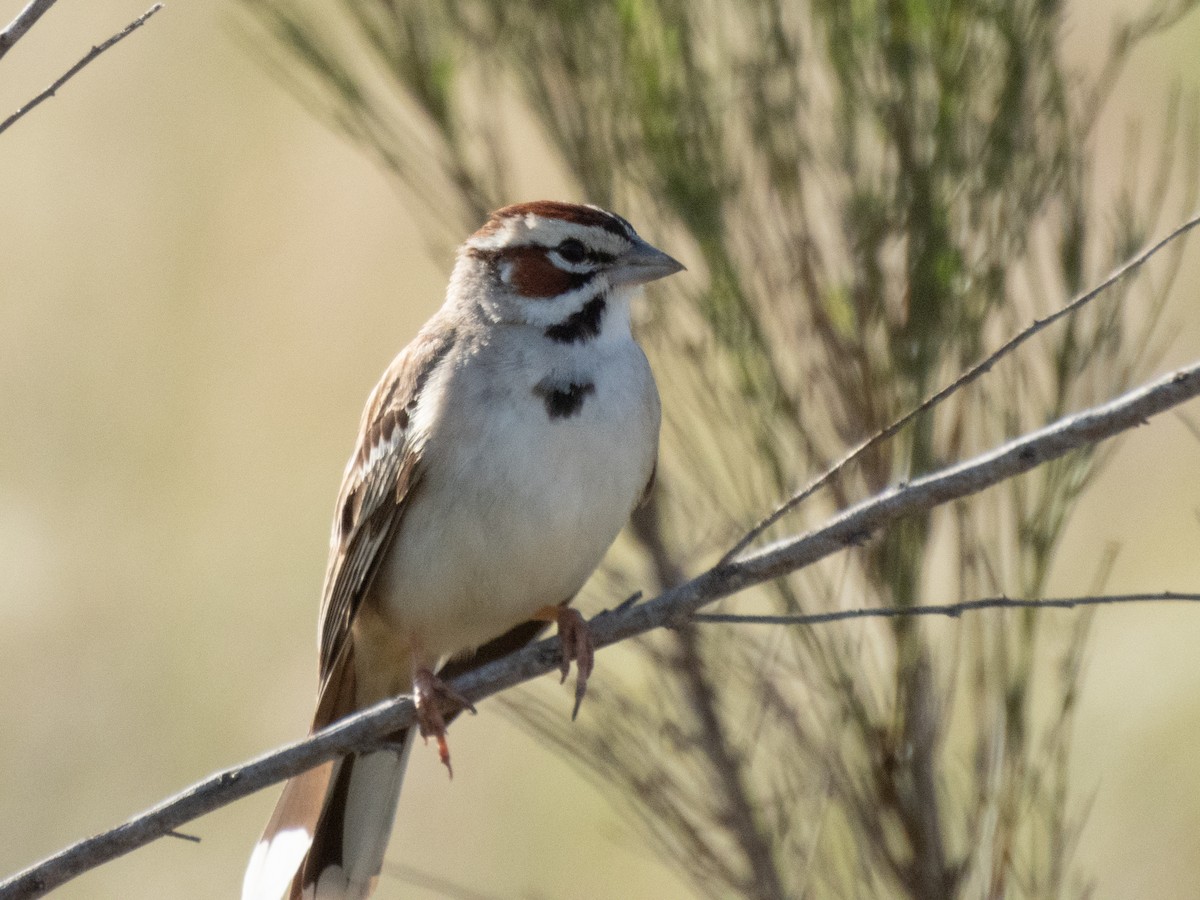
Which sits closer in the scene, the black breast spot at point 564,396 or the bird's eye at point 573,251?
the black breast spot at point 564,396

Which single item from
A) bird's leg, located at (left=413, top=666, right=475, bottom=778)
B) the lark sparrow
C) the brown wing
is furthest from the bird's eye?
bird's leg, located at (left=413, top=666, right=475, bottom=778)

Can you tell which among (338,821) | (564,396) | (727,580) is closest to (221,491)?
(338,821)

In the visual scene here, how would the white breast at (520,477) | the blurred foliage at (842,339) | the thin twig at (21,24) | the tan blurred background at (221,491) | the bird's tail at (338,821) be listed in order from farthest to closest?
1. the tan blurred background at (221,491)
2. the bird's tail at (338,821)
3. the white breast at (520,477)
4. the blurred foliage at (842,339)
5. the thin twig at (21,24)

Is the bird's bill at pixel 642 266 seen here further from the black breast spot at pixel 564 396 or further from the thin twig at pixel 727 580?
the thin twig at pixel 727 580

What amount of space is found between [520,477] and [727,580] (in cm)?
71

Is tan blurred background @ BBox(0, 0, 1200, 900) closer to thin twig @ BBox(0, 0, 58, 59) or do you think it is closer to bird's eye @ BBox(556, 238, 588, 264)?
bird's eye @ BBox(556, 238, 588, 264)

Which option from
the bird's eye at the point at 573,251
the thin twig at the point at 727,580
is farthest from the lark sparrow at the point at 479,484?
the thin twig at the point at 727,580

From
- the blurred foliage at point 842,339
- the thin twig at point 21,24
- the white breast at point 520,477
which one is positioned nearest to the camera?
the thin twig at point 21,24

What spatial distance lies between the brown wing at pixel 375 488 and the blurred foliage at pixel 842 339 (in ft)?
1.25

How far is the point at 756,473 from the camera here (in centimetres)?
271

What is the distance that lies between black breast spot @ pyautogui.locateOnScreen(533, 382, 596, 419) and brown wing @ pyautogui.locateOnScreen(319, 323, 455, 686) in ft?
0.82

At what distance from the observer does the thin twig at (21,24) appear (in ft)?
5.52

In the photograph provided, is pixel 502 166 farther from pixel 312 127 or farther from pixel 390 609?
pixel 312 127

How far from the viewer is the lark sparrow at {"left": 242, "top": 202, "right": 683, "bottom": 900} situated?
2633mm
